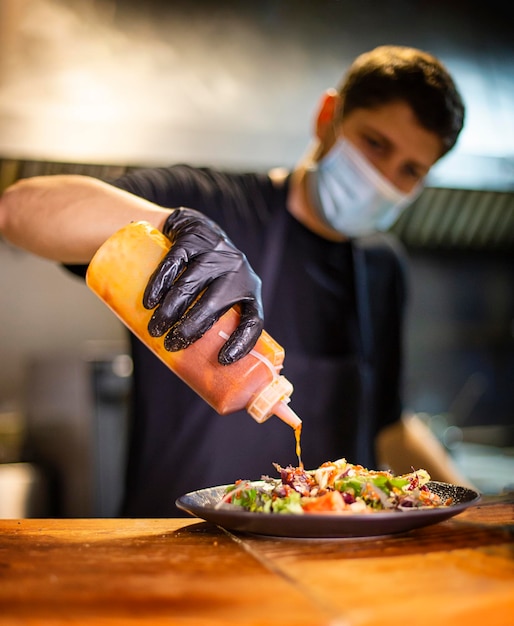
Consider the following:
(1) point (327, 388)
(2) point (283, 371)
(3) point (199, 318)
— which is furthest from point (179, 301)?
(1) point (327, 388)

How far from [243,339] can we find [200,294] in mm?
115

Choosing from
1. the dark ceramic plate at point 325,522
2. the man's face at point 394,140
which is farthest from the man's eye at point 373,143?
the dark ceramic plate at point 325,522

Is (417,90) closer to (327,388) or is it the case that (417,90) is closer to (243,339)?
(327,388)

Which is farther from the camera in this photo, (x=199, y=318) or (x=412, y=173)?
(x=412, y=173)

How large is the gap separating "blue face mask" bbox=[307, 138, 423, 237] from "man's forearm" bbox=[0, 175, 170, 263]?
0.73 m

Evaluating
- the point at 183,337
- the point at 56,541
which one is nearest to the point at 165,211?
the point at 183,337

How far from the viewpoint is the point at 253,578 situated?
0.81 meters

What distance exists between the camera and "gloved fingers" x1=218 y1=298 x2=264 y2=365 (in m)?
1.08

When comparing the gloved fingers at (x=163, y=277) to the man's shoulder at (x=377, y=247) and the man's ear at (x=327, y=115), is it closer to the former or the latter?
the man's ear at (x=327, y=115)

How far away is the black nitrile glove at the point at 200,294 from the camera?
42.6 inches

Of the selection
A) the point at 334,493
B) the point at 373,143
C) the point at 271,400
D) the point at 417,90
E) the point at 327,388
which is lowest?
the point at 327,388

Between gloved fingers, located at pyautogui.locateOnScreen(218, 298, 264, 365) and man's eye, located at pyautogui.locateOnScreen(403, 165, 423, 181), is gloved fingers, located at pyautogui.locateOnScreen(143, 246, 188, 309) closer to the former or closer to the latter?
gloved fingers, located at pyautogui.locateOnScreen(218, 298, 264, 365)

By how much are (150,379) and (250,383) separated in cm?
77

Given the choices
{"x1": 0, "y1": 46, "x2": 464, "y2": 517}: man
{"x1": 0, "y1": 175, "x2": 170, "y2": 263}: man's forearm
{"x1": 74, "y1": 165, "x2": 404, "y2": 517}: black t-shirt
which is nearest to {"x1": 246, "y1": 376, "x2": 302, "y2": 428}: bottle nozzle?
{"x1": 0, "y1": 175, "x2": 170, "y2": 263}: man's forearm
